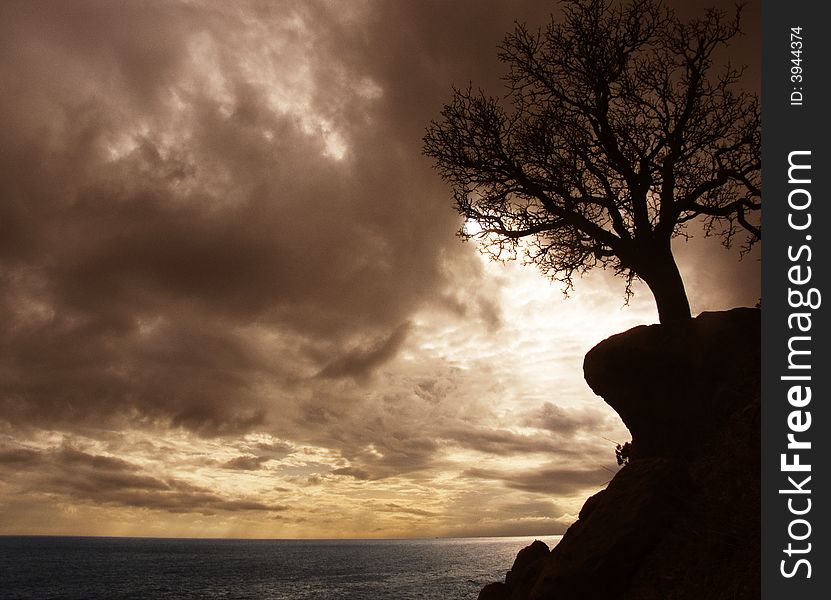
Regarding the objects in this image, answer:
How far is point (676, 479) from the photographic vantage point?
13.1m

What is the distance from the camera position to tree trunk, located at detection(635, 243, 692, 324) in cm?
1730

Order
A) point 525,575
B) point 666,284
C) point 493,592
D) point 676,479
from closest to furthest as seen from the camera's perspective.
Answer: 1. point 676,479
2. point 666,284
3. point 525,575
4. point 493,592

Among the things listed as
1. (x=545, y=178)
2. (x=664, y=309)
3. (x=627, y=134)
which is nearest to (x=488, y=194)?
(x=545, y=178)

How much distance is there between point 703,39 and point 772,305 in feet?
43.2

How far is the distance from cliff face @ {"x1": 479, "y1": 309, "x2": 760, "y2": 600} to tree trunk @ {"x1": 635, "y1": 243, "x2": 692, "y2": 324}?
1.03 m

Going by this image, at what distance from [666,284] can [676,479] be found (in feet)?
21.0

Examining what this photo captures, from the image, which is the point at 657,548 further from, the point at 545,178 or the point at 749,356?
the point at 545,178

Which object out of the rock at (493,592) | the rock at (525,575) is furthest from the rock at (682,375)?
the rock at (493,592)

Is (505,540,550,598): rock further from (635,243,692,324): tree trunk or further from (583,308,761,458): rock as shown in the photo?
(635,243,692,324): tree trunk

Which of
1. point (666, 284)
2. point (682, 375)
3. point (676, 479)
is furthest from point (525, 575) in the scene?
point (666, 284)

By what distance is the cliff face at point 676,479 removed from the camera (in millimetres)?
11367

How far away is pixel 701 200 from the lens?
61.9 feet

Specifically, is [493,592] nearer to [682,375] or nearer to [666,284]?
[682,375]

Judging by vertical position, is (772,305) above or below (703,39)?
below
